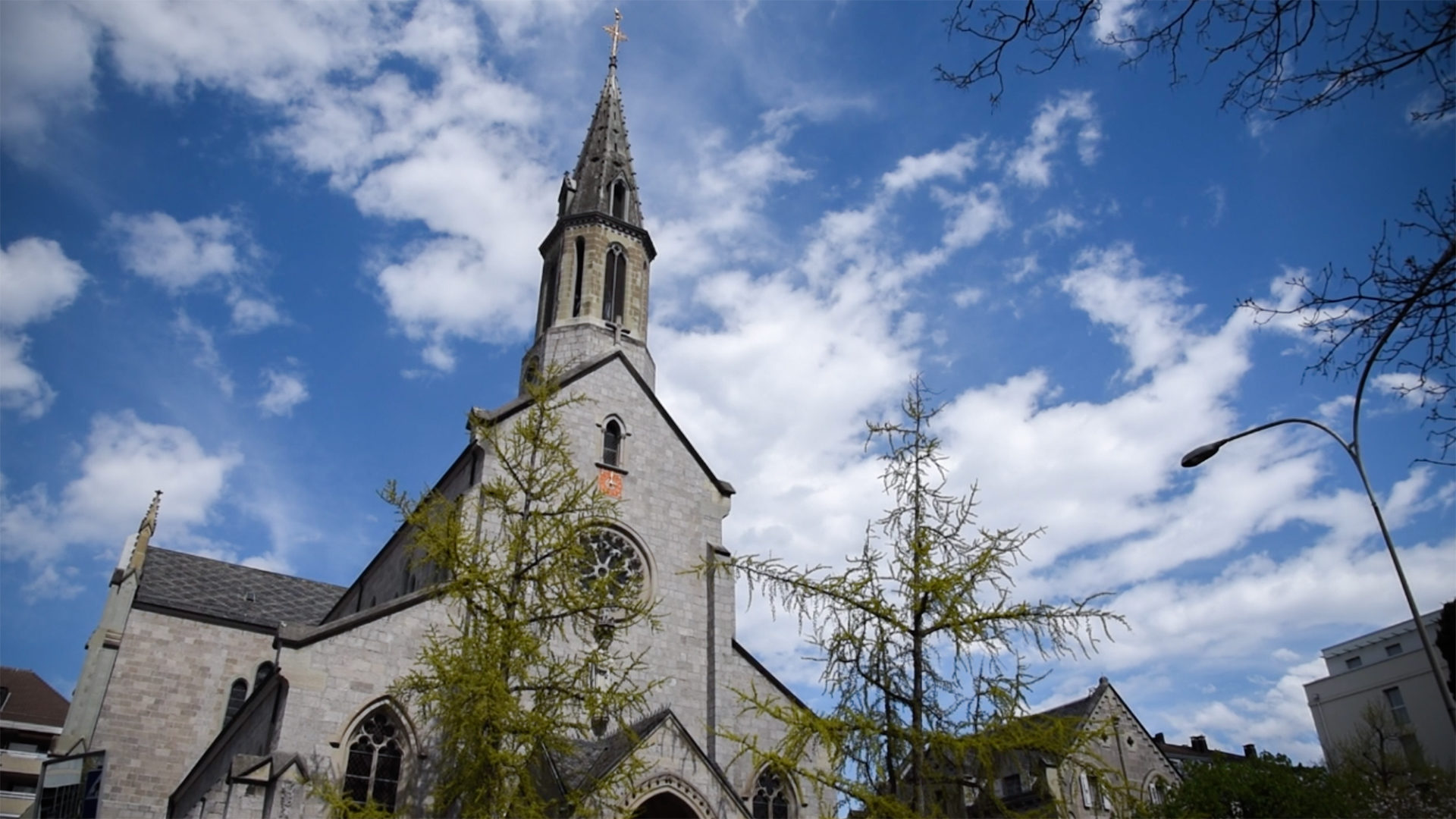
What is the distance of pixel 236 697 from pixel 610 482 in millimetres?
16331

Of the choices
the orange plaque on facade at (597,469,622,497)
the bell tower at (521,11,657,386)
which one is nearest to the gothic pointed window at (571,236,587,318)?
the bell tower at (521,11,657,386)

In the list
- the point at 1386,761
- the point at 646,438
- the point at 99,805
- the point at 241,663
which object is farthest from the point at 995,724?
the point at 1386,761

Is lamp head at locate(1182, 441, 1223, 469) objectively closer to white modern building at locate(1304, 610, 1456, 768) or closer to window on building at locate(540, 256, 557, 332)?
window on building at locate(540, 256, 557, 332)

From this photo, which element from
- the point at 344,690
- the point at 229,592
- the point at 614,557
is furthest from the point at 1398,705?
the point at 229,592

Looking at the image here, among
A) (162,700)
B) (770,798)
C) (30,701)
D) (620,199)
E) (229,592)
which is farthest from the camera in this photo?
(30,701)

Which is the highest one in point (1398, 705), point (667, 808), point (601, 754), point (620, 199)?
point (620, 199)

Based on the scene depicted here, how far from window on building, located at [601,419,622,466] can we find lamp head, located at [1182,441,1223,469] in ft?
47.9

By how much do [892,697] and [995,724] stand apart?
136 cm

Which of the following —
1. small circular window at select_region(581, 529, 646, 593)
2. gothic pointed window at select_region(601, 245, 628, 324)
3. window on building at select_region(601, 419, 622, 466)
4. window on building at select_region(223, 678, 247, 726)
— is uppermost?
gothic pointed window at select_region(601, 245, 628, 324)

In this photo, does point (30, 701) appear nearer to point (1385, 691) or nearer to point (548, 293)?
point (548, 293)

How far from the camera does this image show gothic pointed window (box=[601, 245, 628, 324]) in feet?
95.7

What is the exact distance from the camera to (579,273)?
29641 mm

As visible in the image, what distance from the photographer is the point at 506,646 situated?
14781 millimetres

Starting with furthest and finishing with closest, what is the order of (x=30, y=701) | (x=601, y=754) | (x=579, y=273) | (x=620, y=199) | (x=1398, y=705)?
(x=30, y=701) < (x=1398, y=705) < (x=620, y=199) < (x=579, y=273) < (x=601, y=754)
